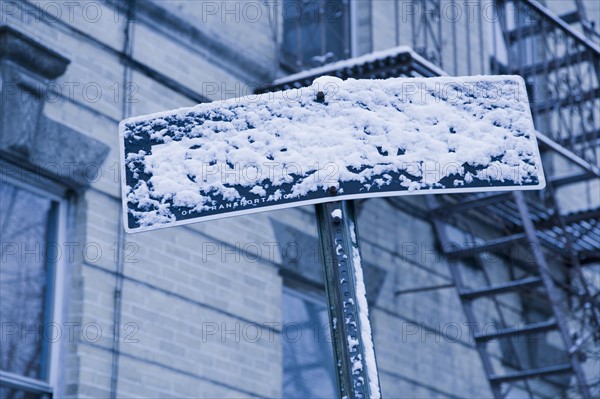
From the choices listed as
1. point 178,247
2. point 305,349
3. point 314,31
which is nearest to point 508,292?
point 305,349

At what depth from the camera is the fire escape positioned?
893cm

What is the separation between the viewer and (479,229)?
11.0 meters

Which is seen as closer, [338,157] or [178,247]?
[338,157]

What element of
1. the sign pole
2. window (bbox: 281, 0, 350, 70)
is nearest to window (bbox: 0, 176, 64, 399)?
window (bbox: 281, 0, 350, 70)

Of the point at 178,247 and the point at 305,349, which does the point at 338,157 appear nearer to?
the point at 178,247

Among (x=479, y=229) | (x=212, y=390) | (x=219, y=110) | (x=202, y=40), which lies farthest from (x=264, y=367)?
(x=219, y=110)

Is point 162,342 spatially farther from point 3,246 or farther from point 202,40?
point 202,40

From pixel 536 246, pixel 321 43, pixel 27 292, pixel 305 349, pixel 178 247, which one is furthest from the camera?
pixel 321 43

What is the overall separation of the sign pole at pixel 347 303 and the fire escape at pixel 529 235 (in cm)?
507

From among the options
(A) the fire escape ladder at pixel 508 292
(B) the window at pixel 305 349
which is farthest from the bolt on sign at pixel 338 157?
(A) the fire escape ladder at pixel 508 292

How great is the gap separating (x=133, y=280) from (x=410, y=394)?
3.12m

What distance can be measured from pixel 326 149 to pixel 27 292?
13.6ft

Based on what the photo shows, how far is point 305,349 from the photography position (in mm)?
8805

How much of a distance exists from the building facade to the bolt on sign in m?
3.65
